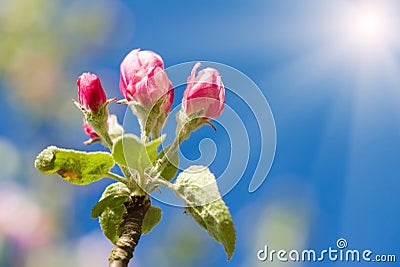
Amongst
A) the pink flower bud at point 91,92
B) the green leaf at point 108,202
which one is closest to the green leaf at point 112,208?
the green leaf at point 108,202

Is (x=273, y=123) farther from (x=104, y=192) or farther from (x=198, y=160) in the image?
(x=104, y=192)

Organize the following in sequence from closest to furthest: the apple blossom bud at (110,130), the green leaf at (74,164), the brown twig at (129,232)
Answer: the brown twig at (129,232), the green leaf at (74,164), the apple blossom bud at (110,130)

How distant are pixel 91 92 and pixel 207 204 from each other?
0.71 feet

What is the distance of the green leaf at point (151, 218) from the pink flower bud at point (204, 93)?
14 cm

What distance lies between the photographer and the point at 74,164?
2.54 ft

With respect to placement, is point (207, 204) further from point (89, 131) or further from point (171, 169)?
point (89, 131)

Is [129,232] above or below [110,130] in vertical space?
below

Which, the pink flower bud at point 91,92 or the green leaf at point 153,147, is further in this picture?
the pink flower bud at point 91,92

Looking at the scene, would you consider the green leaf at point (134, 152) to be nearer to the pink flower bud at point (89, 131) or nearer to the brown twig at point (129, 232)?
the brown twig at point (129, 232)

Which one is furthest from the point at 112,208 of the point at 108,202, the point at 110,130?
the point at 110,130

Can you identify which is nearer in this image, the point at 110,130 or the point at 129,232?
the point at 129,232

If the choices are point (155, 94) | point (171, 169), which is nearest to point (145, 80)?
point (155, 94)

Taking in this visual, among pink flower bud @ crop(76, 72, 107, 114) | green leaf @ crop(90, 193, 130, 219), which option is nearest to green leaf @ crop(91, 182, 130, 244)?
green leaf @ crop(90, 193, 130, 219)

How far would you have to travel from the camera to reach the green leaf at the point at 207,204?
71 cm
